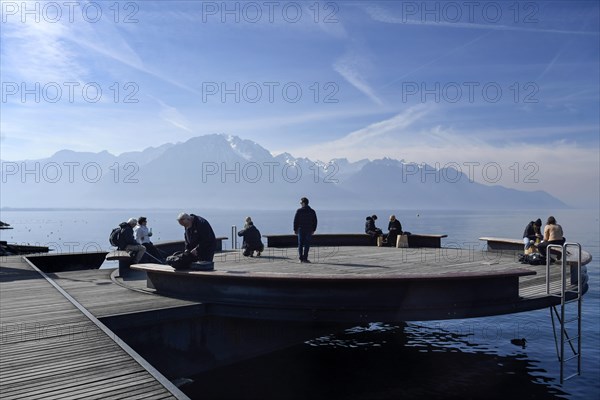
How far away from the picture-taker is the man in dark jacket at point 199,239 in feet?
36.1

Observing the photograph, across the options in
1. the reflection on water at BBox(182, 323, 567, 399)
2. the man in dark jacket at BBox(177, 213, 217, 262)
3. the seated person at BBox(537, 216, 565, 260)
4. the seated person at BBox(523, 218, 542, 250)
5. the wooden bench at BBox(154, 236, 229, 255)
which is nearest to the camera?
the man in dark jacket at BBox(177, 213, 217, 262)

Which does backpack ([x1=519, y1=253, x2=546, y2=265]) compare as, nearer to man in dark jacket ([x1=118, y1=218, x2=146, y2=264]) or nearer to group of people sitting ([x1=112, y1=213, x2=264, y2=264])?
group of people sitting ([x1=112, y1=213, x2=264, y2=264])

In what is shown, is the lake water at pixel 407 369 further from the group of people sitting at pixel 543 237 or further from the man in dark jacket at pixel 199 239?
the group of people sitting at pixel 543 237

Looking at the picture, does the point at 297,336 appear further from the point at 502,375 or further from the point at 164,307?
the point at 502,375

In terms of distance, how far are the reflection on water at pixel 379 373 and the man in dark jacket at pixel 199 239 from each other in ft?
9.33

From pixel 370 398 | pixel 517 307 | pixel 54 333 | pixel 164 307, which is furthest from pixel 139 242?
pixel 517 307

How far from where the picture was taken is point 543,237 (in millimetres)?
16375

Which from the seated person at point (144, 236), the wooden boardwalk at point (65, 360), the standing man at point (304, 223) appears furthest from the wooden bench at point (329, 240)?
the wooden boardwalk at point (65, 360)

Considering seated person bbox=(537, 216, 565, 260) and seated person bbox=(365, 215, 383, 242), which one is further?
seated person bbox=(365, 215, 383, 242)

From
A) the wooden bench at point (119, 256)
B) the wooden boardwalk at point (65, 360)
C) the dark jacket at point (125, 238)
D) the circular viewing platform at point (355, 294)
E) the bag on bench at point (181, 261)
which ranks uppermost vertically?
the dark jacket at point (125, 238)

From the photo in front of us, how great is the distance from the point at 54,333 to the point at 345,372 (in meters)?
8.21

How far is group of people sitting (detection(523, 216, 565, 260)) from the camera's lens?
49.9ft

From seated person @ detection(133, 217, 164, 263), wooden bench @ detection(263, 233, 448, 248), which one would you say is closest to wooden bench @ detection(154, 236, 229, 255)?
seated person @ detection(133, 217, 164, 263)

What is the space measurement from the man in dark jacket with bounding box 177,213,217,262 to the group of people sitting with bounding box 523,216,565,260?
10281mm
